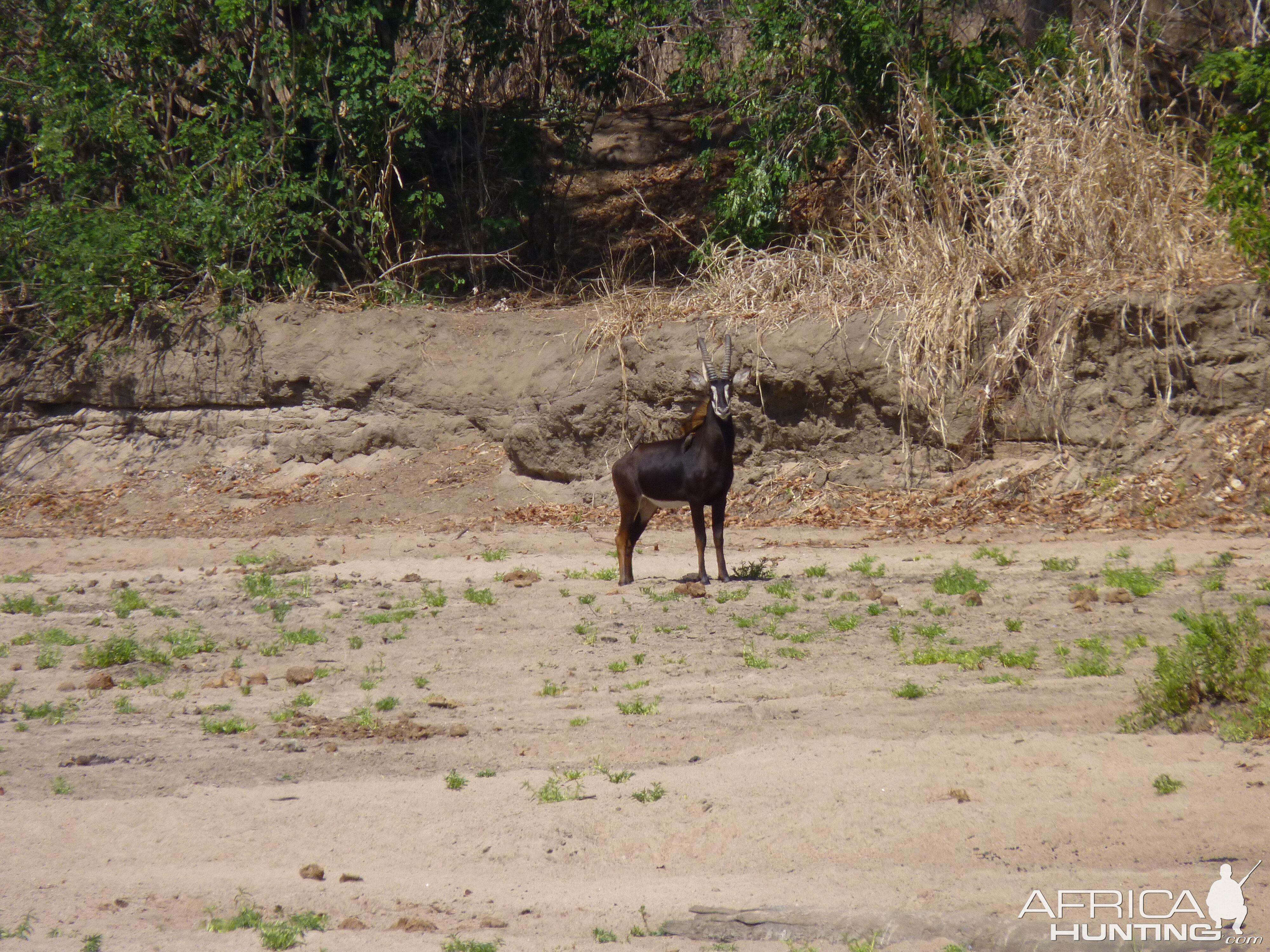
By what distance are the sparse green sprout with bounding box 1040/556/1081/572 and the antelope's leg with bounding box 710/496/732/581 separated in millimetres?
2892

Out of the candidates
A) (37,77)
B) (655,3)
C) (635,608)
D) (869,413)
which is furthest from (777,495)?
(37,77)

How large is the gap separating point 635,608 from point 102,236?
41.9 feet

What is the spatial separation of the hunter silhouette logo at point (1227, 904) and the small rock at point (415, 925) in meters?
3.05

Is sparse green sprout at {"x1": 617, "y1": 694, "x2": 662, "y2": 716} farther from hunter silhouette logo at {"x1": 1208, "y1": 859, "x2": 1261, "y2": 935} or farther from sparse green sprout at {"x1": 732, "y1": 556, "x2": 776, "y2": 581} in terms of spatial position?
sparse green sprout at {"x1": 732, "y1": 556, "x2": 776, "y2": 581}

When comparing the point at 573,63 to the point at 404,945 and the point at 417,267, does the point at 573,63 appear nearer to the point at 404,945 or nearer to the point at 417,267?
the point at 417,267

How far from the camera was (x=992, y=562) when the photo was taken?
11.4m

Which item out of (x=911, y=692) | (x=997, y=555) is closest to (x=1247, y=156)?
(x=997, y=555)

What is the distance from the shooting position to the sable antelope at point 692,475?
36.7ft

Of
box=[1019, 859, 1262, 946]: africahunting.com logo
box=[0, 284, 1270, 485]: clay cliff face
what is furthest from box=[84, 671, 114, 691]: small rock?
box=[0, 284, 1270, 485]: clay cliff face

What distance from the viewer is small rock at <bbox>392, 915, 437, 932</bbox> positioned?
4.78 meters

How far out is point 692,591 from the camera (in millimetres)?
10453

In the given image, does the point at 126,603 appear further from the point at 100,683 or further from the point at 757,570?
the point at 757,570

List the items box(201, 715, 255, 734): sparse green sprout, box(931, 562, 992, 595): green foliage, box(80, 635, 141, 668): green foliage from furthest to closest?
box(931, 562, 992, 595): green foliage
box(80, 635, 141, 668): green foliage
box(201, 715, 255, 734): sparse green sprout

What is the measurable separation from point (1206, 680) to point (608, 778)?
3.29 meters
